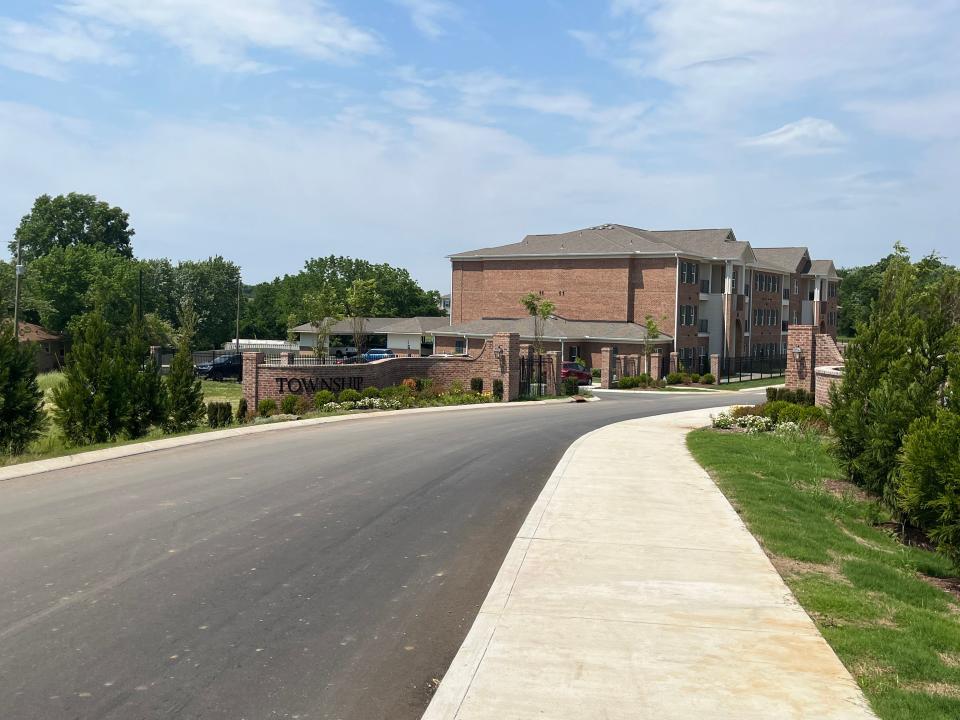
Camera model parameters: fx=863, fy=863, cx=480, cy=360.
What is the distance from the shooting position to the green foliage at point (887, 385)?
13.1 metres

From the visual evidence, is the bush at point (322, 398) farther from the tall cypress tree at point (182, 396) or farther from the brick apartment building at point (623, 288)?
the brick apartment building at point (623, 288)

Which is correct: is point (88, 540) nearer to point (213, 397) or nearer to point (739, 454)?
point (739, 454)

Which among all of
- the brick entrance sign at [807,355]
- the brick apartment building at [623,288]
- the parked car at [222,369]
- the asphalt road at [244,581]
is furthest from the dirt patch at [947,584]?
the parked car at [222,369]

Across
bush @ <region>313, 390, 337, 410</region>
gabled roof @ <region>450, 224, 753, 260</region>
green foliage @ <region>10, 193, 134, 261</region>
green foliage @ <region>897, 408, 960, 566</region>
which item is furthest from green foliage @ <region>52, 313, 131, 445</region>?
green foliage @ <region>10, 193, 134, 261</region>

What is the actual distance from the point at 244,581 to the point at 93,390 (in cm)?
1451

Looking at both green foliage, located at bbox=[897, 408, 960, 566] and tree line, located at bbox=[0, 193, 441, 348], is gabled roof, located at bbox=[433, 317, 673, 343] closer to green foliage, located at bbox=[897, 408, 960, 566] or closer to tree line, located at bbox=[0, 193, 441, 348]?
tree line, located at bbox=[0, 193, 441, 348]

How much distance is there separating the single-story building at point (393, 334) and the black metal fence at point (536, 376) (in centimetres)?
3666

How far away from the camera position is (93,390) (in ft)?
68.4

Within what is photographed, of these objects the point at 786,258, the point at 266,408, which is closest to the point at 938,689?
the point at 266,408

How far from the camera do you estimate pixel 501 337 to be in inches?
1462

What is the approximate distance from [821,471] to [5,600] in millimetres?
14047

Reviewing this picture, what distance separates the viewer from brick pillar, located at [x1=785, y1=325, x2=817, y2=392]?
29234 mm

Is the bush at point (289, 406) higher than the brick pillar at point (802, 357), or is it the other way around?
the brick pillar at point (802, 357)

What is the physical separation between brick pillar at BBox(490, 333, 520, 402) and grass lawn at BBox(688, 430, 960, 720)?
20050 mm
